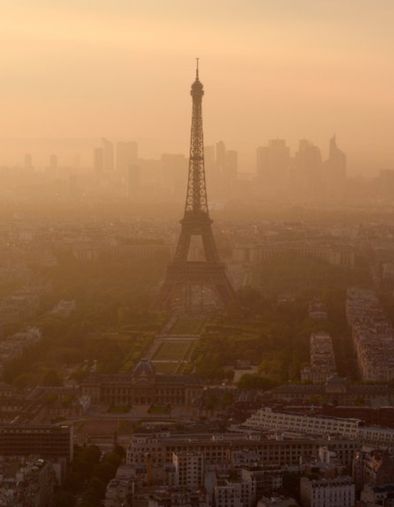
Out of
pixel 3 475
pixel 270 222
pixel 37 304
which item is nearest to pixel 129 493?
pixel 3 475

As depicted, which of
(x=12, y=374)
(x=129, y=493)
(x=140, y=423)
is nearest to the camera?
(x=129, y=493)

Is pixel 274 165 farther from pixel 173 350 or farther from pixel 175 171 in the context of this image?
pixel 173 350

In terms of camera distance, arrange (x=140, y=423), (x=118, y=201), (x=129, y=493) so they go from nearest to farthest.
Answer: (x=129, y=493) < (x=140, y=423) < (x=118, y=201)

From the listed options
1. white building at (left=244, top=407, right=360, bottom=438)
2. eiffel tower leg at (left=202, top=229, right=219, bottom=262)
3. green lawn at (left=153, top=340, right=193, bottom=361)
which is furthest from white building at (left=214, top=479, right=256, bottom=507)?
eiffel tower leg at (left=202, top=229, right=219, bottom=262)

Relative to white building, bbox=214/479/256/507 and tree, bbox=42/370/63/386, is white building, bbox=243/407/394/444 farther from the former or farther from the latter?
tree, bbox=42/370/63/386

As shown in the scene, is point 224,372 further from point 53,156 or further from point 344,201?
point 53,156

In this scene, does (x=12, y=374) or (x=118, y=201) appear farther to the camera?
(x=118, y=201)

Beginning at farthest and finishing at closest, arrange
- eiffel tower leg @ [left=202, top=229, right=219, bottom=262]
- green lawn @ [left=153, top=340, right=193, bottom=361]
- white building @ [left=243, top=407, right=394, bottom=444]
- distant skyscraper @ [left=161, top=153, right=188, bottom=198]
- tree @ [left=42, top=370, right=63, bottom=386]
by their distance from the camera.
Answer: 1. distant skyscraper @ [left=161, top=153, right=188, bottom=198]
2. eiffel tower leg @ [left=202, top=229, right=219, bottom=262]
3. green lawn @ [left=153, top=340, right=193, bottom=361]
4. tree @ [left=42, top=370, right=63, bottom=386]
5. white building @ [left=243, top=407, right=394, bottom=444]
